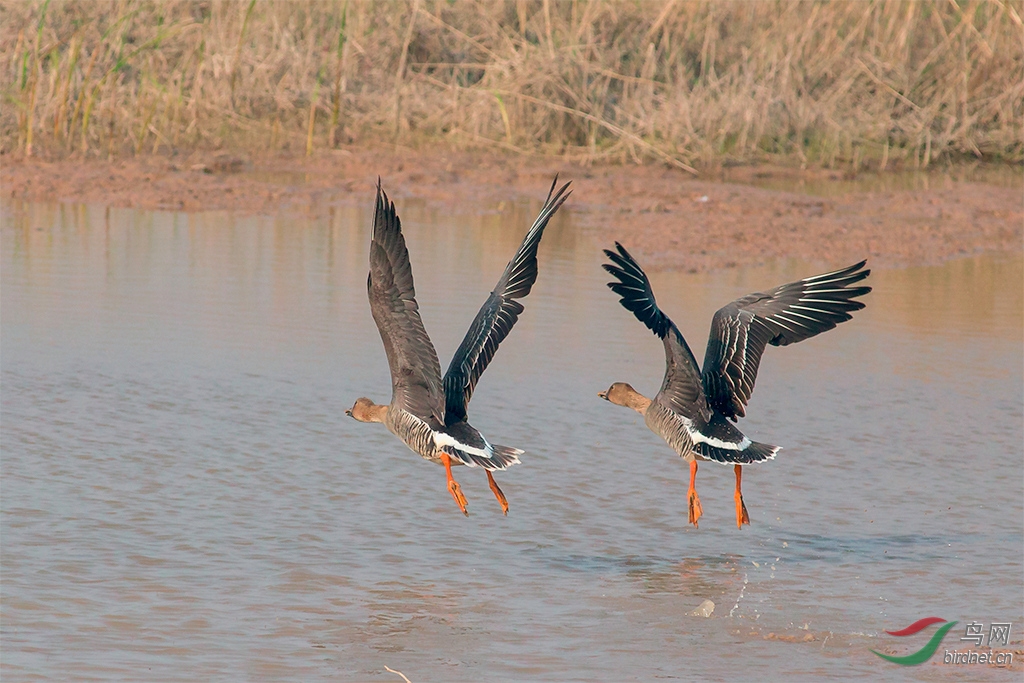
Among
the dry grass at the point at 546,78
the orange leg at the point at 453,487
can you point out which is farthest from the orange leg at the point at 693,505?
the dry grass at the point at 546,78

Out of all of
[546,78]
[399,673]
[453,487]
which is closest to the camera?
→ [399,673]

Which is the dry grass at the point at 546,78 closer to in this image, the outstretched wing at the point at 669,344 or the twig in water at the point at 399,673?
Result: the outstretched wing at the point at 669,344

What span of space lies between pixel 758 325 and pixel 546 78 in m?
10.7

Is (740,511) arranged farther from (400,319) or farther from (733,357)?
(400,319)

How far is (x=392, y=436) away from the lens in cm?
836

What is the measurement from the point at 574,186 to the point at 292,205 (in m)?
3.25

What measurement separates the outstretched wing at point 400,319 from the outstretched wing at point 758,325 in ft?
4.47

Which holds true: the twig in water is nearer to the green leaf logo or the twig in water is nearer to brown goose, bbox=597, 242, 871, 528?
the green leaf logo

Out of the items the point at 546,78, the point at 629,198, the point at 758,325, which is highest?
the point at 546,78

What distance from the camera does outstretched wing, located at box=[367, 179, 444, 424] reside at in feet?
20.3

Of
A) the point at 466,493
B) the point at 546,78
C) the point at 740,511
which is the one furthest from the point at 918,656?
the point at 546,78

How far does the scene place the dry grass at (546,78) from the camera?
55.6 ft

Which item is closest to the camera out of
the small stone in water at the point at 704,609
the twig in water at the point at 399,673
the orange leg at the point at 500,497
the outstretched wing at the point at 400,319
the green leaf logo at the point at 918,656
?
the twig in water at the point at 399,673

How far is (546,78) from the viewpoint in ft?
56.6
